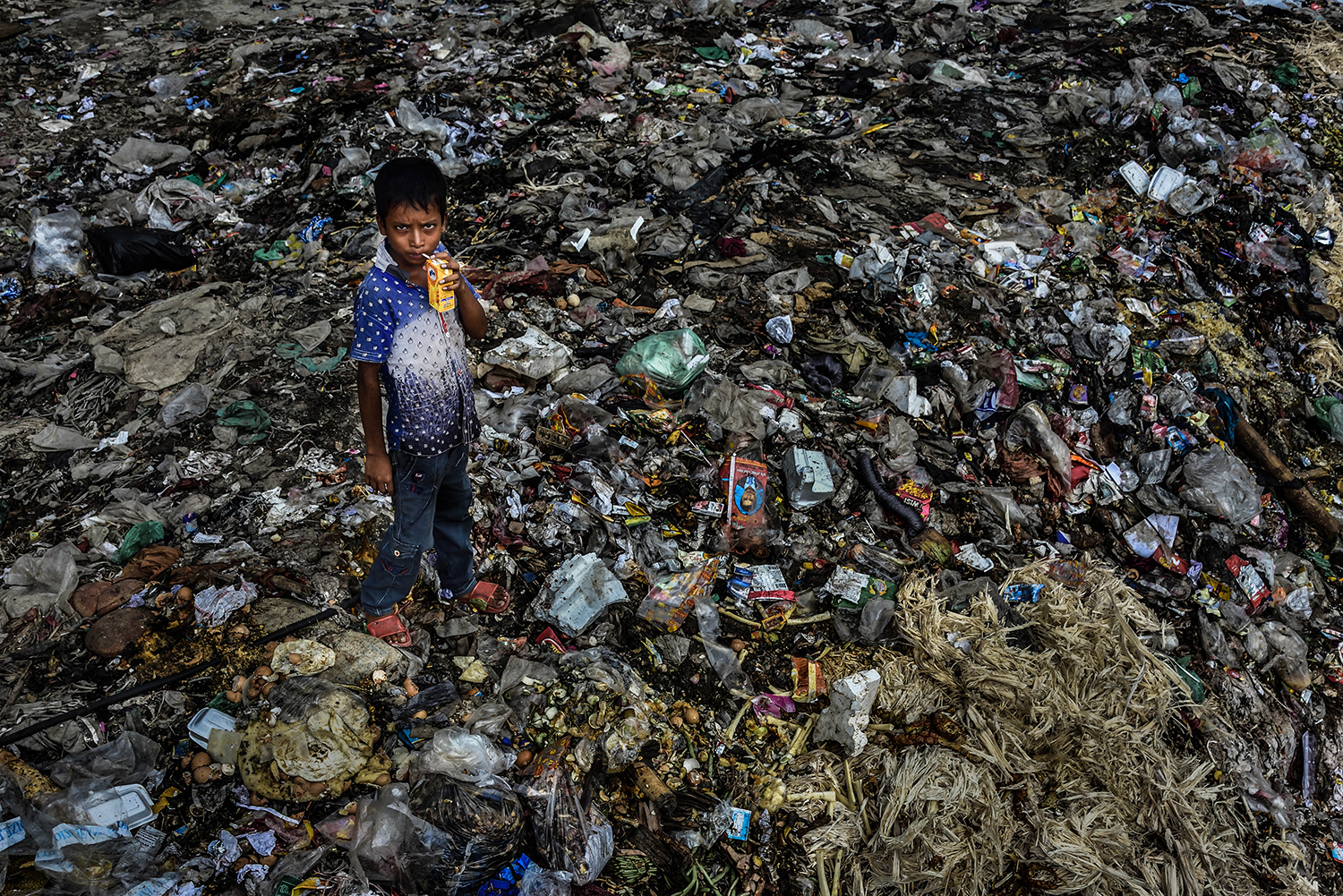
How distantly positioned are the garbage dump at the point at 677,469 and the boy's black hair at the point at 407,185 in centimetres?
2

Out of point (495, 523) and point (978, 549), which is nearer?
point (495, 523)

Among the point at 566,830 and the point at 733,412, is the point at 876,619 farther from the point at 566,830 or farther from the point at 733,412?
the point at 566,830

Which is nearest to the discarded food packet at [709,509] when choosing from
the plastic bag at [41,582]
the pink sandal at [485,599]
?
the pink sandal at [485,599]

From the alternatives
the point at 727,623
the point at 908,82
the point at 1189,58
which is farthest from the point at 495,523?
the point at 1189,58

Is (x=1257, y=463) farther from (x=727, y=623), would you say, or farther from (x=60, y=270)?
(x=60, y=270)

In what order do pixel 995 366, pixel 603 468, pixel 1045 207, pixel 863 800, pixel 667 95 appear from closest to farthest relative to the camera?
pixel 863 800
pixel 603 468
pixel 995 366
pixel 1045 207
pixel 667 95

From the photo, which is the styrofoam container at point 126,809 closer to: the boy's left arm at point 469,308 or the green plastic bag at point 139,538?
the green plastic bag at point 139,538

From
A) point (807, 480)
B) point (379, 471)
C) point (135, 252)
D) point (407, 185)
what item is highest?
point (407, 185)

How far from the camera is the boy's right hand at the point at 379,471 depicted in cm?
204

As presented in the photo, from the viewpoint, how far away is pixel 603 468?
10.8 ft

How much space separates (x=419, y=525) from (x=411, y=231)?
0.85 metres

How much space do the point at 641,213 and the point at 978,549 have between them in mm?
2716

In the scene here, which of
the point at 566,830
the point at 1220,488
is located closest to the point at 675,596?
the point at 566,830

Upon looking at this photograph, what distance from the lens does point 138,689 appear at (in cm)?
221
